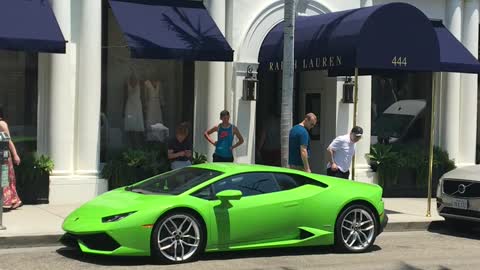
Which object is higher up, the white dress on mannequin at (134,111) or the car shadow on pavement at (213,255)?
the white dress on mannequin at (134,111)

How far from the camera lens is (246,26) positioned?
15.0 meters

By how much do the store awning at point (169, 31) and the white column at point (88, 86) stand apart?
50 cm

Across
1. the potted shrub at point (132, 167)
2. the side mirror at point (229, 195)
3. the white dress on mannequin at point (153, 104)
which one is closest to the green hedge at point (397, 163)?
the white dress on mannequin at point (153, 104)

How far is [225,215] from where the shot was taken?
27.9 ft

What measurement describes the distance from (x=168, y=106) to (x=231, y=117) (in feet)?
4.48

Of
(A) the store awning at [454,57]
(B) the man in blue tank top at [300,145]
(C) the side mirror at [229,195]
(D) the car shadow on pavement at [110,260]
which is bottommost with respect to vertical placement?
(D) the car shadow on pavement at [110,260]

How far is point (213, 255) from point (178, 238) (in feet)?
2.80

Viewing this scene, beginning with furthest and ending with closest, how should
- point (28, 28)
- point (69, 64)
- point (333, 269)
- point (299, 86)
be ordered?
point (299, 86) → point (69, 64) → point (28, 28) → point (333, 269)

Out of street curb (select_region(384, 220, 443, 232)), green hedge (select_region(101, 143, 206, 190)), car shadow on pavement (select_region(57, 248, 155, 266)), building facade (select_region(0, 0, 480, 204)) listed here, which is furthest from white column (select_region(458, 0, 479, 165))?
car shadow on pavement (select_region(57, 248, 155, 266))

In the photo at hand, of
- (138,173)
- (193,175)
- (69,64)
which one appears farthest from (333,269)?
(69,64)

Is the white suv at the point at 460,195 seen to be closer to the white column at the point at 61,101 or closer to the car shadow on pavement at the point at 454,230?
the car shadow on pavement at the point at 454,230

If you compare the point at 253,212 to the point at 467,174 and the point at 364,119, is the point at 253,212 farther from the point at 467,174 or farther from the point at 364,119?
the point at 364,119

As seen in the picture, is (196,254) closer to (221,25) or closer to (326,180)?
(326,180)

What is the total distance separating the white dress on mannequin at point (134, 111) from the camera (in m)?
14.4
